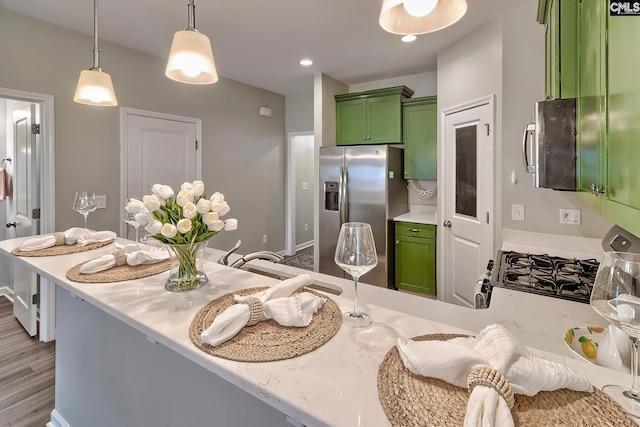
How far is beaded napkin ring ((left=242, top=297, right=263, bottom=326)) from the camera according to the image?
2.69 ft

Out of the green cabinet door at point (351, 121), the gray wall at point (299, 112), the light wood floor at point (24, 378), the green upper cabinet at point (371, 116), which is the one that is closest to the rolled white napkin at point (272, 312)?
the light wood floor at point (24, 378)

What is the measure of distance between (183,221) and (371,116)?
330cm

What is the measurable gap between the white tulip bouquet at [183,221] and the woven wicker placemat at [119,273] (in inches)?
8.4

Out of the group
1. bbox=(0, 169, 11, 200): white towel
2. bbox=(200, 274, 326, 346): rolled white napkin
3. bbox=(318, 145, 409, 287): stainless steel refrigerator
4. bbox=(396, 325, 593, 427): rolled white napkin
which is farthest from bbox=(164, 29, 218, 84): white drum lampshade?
bbox=(0, 169, 11, 200): white towel

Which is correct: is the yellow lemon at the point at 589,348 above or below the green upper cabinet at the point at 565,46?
below

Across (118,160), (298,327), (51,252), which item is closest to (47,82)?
(118,160)

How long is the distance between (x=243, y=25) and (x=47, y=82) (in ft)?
5.41

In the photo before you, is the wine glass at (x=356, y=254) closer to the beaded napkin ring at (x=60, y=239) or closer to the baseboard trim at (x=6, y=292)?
the beaded napkin ring at (x=60, y=239)

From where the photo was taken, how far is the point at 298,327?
82cm

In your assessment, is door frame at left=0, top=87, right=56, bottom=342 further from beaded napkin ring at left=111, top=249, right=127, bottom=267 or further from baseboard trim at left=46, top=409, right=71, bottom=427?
beaded napkin ring at left=111, top=249, right=127, bottom=267

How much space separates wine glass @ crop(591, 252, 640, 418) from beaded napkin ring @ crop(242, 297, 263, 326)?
2.40 ft

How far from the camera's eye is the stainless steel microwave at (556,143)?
1.35m

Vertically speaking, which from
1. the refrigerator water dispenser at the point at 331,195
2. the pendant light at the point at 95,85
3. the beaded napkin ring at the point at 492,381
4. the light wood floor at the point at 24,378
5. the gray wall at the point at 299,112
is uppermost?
the gray wall at the point at 299,112

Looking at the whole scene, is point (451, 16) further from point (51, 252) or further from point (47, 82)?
point (47, 82)
